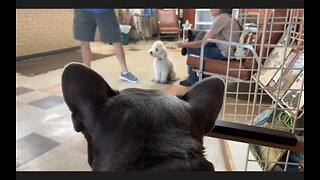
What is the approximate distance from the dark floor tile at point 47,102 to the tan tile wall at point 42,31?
211 cm

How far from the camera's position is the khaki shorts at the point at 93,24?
110 inches

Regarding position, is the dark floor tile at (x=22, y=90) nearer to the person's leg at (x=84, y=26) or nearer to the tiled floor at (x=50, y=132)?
the tiled floor at (x=50, y=132)

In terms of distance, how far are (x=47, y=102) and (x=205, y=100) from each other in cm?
232

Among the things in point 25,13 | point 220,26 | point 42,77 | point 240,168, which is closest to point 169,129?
point 240,168

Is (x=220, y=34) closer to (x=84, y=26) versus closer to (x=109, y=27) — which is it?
(x=109, y=27)

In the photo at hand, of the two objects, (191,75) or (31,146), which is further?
(191,75)

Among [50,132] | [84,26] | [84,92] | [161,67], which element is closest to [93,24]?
[84,26]

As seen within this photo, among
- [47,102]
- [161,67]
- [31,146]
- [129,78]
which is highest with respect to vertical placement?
[161,67]

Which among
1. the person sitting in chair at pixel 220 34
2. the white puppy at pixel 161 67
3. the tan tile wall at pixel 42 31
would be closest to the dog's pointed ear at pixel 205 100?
the person sitting in chair at pixel 220 34

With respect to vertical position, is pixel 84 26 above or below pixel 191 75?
above

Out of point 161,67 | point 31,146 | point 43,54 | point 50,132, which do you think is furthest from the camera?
point 43,54

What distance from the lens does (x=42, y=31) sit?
4828 mm

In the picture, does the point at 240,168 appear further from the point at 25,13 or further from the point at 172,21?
the point at 172,21
